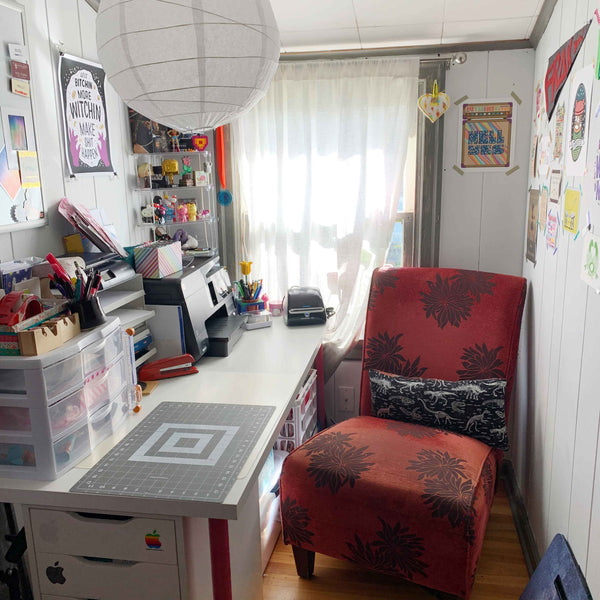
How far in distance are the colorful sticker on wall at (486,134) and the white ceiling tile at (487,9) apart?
413 mm

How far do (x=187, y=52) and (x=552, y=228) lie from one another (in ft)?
4.62

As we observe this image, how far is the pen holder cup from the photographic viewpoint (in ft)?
4.96

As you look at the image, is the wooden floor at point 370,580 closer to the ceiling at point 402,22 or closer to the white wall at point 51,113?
the white wall at point 51,113

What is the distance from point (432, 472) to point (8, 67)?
177 cm

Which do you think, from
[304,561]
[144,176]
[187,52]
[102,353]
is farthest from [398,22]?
[304,561]

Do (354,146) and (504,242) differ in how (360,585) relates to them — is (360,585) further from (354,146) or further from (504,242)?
(354,146)

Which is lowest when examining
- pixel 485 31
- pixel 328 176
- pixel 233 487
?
pixel 233 487

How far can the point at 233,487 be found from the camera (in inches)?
50.4

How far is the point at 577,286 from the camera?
1620mm

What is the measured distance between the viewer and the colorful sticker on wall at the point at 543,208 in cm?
208

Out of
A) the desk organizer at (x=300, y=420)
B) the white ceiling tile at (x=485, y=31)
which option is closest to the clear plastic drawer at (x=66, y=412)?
the desk organizer at (x=300, y=420)

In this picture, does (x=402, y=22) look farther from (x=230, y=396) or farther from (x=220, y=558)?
(x=220, y=558)

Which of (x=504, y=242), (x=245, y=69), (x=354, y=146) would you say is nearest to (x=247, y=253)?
(x=354, y=146)

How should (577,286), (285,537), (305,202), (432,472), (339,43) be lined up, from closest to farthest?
(577,286) → (432,472) → (285,537) → (339,43) → (305,202)
